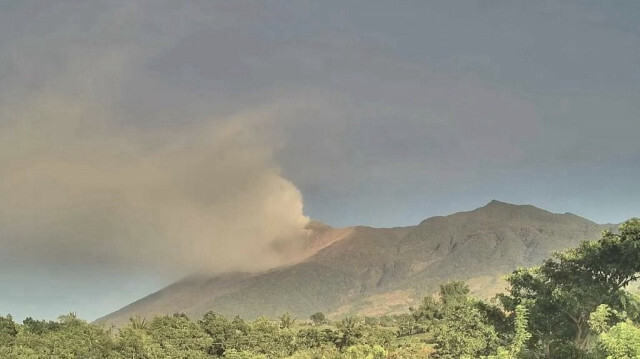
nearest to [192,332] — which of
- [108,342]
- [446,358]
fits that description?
[108,342]

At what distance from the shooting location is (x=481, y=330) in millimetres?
59438

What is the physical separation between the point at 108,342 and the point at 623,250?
6669cm

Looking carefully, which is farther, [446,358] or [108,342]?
[108,342]

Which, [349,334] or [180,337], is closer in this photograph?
[180,337]

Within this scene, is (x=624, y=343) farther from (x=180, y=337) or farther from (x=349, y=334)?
(x=349, y=334)

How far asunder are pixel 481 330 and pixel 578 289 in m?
28.6

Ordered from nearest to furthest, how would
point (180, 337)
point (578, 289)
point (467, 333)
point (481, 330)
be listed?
point (578, 289)
point (481, 330)
point (467, 333)
point (180, 337)

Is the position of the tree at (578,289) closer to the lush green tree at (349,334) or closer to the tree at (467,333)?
the tree at (467,333)

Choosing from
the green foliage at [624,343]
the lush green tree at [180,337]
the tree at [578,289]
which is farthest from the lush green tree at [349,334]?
the green foliage at [624,343]

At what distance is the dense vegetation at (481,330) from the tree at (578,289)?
7cm

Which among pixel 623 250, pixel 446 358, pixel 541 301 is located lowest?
pixel 446 358

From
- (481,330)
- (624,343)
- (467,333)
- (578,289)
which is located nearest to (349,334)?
(467,333)

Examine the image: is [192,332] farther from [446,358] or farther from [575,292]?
[575,292]

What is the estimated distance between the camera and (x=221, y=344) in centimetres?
9019
